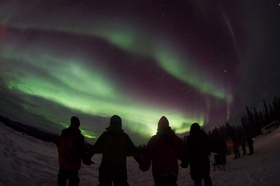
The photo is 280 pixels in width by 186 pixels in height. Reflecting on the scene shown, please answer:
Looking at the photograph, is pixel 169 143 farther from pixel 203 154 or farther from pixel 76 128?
pixel 76 128

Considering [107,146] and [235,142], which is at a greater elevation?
[235,142]

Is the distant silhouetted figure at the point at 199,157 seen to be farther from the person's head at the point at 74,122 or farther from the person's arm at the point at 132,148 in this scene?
the person's head at the point at 74,122

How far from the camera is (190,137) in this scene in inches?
237

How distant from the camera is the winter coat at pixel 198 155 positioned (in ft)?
18.9

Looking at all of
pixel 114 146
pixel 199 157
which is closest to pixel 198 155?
pixel 199 157

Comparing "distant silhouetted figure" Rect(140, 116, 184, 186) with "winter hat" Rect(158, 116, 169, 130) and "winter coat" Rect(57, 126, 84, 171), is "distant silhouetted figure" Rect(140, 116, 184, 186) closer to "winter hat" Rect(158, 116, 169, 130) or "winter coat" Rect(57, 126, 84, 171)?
"winter hat" Rect(158, 116, 169, 130)

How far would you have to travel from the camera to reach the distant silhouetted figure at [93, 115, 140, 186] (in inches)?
177

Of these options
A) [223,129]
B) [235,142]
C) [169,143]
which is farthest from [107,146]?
[223,129]

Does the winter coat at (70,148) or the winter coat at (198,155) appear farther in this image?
the winter coat at (198,155)

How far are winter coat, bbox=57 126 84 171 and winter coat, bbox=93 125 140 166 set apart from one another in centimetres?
86

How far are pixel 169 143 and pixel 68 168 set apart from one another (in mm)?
2449

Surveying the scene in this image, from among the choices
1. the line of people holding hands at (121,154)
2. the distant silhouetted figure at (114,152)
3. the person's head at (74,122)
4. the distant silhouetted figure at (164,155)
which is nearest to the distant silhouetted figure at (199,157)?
the line of people holding hands at (121,154)

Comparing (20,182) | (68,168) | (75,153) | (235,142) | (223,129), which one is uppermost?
(223,129)

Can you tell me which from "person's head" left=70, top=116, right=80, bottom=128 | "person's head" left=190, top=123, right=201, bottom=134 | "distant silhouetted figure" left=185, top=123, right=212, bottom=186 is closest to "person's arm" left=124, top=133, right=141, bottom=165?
"distant silhouetted figure" left=185, top=123, right=212, bottom=186
